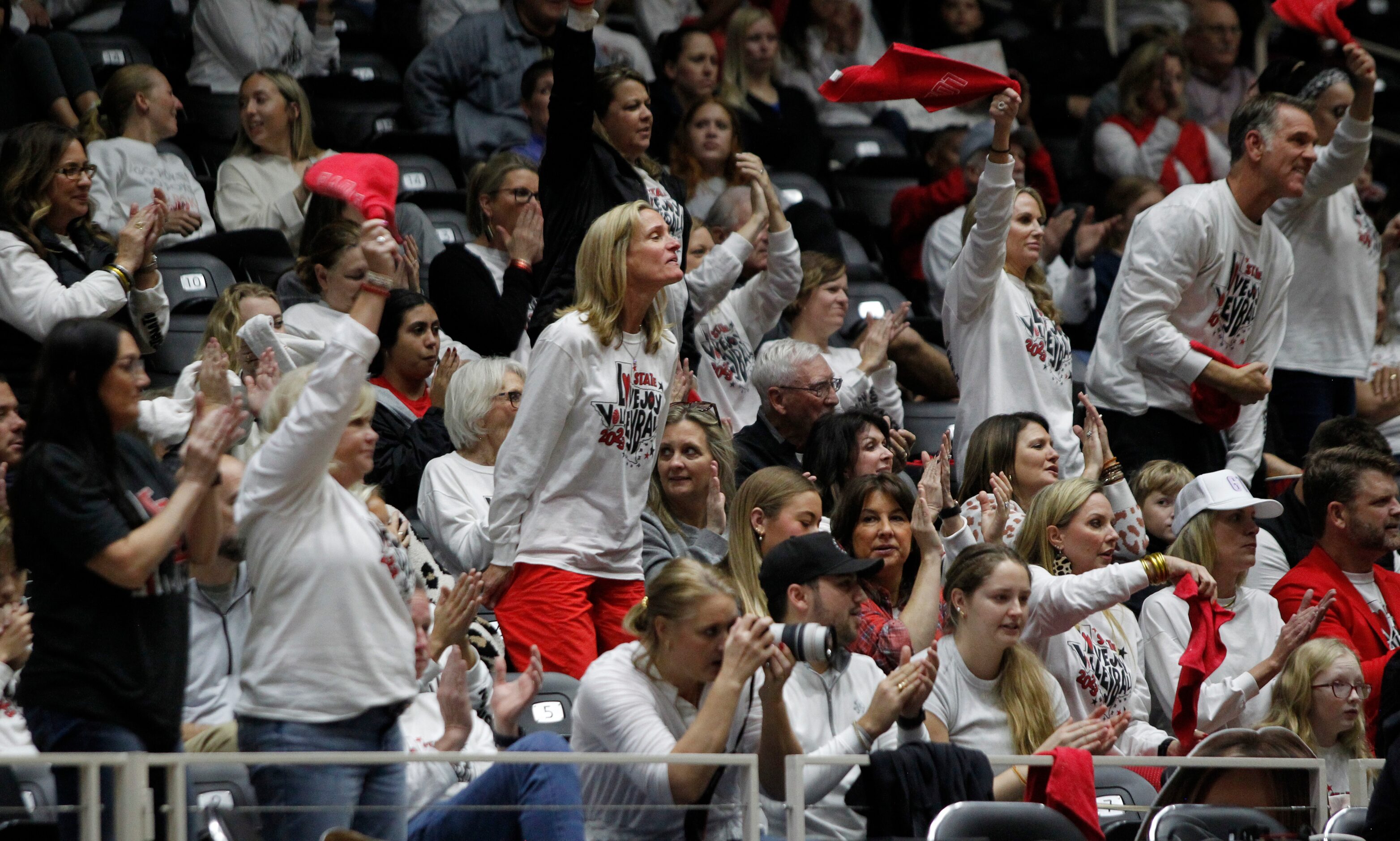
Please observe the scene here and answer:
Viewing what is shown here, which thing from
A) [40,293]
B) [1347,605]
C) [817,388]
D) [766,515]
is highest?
[40,293]

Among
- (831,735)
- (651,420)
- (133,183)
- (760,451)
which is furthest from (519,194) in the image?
(831,735)

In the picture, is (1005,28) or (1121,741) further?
(1005,28)

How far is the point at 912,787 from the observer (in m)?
3.44

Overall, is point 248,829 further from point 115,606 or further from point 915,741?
point 915,741

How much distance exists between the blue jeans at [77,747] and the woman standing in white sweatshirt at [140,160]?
3.38 meters

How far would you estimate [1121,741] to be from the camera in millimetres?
4512

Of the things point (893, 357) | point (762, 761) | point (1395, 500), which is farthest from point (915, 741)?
point (893, 357)

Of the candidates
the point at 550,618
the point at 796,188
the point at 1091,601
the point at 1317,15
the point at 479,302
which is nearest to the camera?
the point at 1091,601

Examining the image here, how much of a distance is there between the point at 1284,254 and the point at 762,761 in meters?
3.21

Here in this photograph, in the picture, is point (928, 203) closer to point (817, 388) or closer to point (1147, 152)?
point (1147, 152)

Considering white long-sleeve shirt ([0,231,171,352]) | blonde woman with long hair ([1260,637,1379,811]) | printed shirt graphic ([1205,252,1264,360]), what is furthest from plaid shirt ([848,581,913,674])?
white long-sleeve shirt ([0,231,171,352])

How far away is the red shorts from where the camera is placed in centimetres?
441

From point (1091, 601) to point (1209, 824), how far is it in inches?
33.5


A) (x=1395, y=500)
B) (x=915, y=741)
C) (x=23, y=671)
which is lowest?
(x=1395, y=500)
